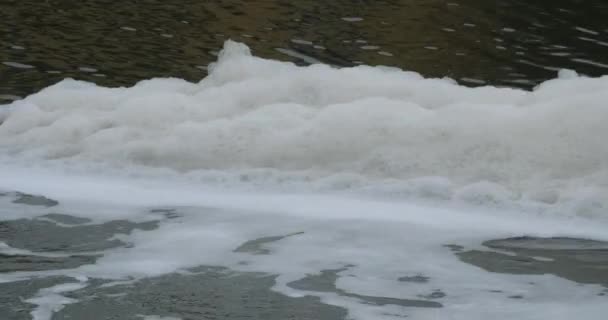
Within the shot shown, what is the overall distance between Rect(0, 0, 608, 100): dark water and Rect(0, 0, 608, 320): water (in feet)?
3.06

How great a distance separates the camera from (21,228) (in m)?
5.13

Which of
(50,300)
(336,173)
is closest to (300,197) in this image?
(336,173)

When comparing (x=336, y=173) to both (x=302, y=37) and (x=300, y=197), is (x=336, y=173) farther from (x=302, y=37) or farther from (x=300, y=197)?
(x=302, y=37)

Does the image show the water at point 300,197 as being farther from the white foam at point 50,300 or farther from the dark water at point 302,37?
the dark water at point 302,37

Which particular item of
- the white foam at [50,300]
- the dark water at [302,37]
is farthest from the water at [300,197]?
the dark water at [302,37]

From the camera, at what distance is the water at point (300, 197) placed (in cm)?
434

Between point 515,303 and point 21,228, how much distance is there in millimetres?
2375

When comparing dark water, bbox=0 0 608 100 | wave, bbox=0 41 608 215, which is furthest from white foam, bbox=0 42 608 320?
dark water, bbox=0 0 608 100

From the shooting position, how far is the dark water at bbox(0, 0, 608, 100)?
9969 millimetres

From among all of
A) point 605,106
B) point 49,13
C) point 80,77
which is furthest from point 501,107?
point 49,13

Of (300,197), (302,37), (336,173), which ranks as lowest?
(300,197)

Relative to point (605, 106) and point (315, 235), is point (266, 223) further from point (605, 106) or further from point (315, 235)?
point (605, 106)

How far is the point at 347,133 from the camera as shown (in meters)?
6.27

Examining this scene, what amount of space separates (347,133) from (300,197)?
688 millimetres
